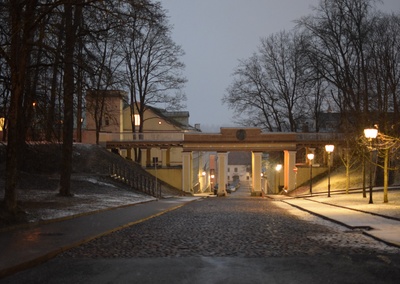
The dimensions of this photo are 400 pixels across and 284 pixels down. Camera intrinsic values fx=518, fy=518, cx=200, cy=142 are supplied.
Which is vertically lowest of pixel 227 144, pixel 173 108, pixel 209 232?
pixel 209 232

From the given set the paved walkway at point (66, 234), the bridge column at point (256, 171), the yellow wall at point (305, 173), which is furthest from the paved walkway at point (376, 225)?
the yellow wall at point (305, 173)

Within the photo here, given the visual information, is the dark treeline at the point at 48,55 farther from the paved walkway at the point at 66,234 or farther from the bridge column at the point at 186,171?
the bridge column at the point at 186,171

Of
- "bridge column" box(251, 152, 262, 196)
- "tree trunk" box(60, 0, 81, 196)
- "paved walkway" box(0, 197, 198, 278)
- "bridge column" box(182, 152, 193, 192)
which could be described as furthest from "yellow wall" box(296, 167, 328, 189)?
"paved walkway" box(0, 197, 198, 278)

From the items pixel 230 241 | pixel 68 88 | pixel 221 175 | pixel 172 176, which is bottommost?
pixel 230 241

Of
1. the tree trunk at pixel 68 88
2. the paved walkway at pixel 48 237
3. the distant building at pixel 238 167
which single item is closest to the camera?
the paved walkway at pixel 48 237

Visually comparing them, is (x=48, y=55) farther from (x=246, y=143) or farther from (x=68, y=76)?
(x=246, y=143)

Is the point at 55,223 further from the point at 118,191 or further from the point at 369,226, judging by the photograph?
the point at 118,191

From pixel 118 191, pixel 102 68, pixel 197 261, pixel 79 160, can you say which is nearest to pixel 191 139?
pixel 79 160

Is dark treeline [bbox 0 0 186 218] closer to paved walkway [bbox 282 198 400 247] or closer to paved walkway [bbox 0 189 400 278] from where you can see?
paved walkway [bbox 0 189 400 278]

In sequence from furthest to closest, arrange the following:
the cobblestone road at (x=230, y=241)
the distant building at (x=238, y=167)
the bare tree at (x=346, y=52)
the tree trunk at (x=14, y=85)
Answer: the distant building at (x=238, y=167) < the bare tree at (x=346, y=52) < the tree trunk at (x=14, y=85) < the cobblestone road at (x=230, y=241)

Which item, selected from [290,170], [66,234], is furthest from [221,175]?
[66,234]

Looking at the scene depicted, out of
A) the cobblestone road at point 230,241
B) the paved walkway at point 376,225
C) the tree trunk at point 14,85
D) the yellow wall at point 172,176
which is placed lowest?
the cobblestone road at point 230,241

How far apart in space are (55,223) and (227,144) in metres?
38.8

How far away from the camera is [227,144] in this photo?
5416 cm
